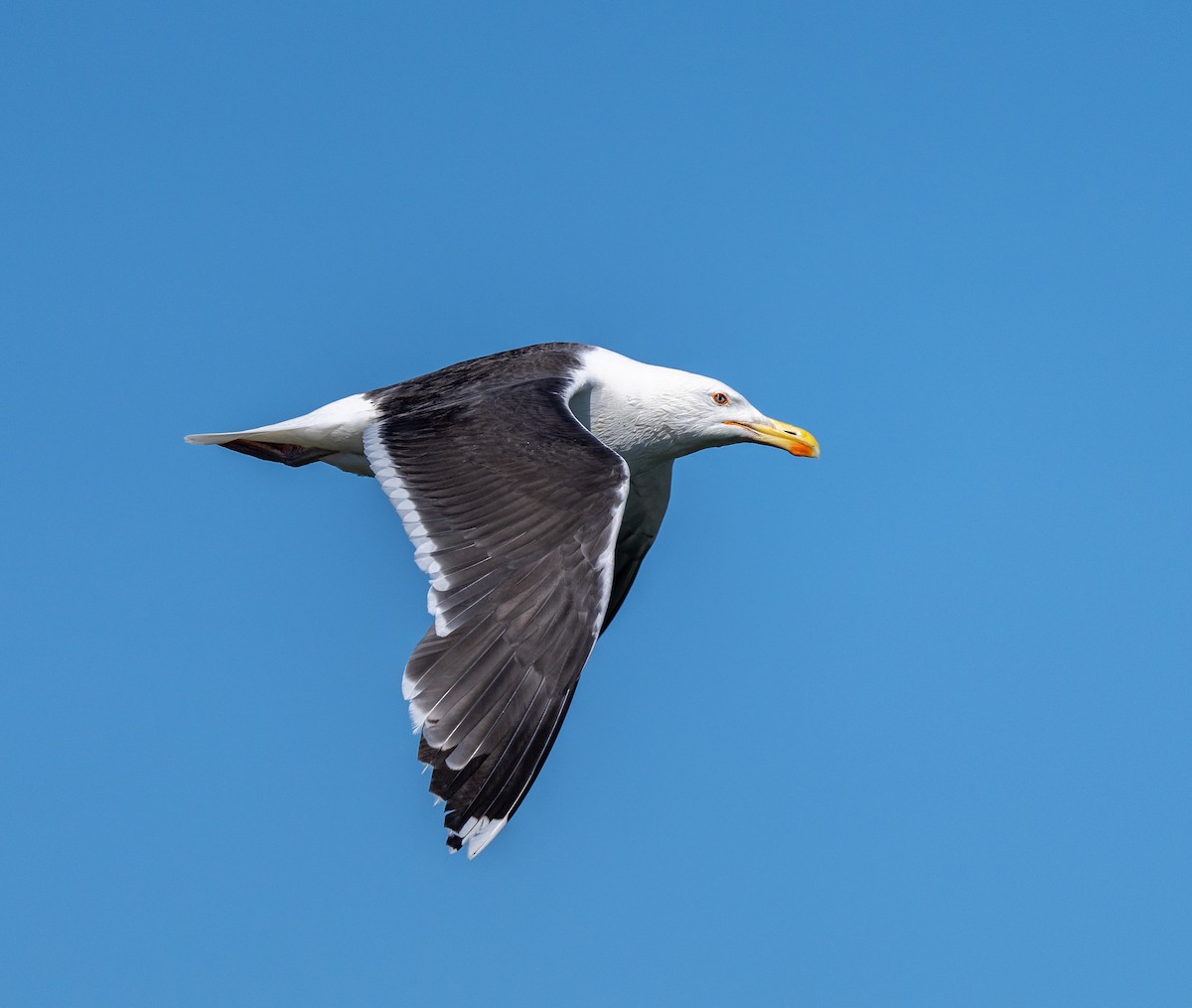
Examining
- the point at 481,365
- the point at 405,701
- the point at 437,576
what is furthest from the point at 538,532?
the point at 481,365

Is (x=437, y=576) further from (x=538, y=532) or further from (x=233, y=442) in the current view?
(x=233, y=442)

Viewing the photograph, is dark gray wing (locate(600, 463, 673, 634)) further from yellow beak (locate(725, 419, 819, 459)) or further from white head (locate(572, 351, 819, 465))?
yellow beak (locate(725, 419, 819, 459))

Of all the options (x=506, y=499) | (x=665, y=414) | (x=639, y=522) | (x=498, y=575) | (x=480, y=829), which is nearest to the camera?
(x=480, y=829)

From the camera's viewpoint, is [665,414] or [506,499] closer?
[506,499]

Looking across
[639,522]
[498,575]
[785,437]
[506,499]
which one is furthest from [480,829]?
[639,522]

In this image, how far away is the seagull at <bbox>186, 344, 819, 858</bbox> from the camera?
9141 mm

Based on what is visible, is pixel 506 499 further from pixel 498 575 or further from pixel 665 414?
pixel 665 414

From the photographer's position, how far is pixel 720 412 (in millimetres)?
13289

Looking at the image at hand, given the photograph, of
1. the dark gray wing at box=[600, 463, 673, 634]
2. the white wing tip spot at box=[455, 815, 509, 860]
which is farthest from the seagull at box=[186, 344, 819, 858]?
the dark gray wing at box=[600, 463, 673, 634]

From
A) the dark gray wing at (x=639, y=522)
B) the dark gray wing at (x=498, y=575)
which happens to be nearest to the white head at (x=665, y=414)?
the dark gray wing at (x=639, y=522)

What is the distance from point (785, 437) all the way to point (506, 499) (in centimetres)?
366

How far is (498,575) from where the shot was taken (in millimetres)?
9766

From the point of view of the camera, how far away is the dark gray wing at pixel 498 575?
29.9 ft

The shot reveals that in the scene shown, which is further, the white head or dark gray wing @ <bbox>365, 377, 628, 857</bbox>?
the white head
